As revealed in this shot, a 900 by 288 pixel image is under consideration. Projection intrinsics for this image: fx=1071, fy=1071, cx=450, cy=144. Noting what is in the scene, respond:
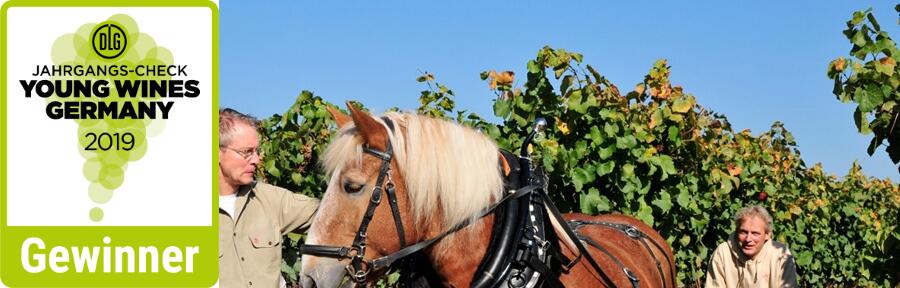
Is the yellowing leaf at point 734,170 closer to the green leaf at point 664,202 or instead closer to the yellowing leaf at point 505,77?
the green leaf at point 664,202

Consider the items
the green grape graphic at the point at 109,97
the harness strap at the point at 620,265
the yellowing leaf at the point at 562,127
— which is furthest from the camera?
the yellowing leaf at the point at 562,127

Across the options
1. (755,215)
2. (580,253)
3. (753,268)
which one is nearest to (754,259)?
(753,268)

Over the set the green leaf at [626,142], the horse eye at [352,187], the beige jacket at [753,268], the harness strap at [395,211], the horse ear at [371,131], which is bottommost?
the beige jacket at [753,268]

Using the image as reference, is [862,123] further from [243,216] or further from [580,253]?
[243,216]

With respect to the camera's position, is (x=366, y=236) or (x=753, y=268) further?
(x=753, y=268)

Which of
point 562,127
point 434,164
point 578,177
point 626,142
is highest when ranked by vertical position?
point 562,127

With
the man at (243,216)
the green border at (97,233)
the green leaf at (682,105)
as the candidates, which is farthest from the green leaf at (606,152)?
the green border at (97,233)

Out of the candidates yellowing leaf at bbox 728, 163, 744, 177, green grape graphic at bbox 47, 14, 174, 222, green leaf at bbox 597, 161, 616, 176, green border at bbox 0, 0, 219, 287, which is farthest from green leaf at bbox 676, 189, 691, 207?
green grape graphic at bbox 47, 14, 174, 222

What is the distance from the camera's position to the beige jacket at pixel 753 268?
227 inches

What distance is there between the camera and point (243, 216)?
354cm

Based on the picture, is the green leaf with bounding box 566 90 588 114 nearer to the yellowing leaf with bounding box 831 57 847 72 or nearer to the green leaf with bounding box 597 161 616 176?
the green leaf with bounding box 597 161 616 176

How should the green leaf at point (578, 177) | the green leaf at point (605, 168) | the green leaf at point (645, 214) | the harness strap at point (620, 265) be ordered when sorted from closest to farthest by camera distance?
the harness strap at point (620, 265) → the green leaf at point (578, 177) → the green leaf at point (605, 168) → the green leaf at point (645, 214)

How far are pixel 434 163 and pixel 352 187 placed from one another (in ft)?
0.96

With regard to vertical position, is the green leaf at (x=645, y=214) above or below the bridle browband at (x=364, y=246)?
above
